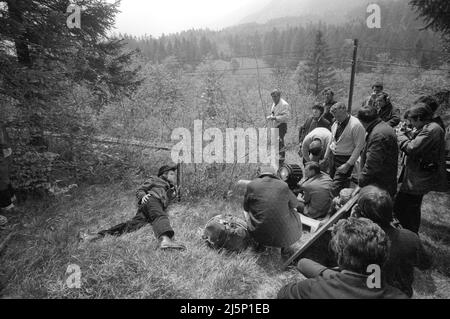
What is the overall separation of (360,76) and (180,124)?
4857 cm

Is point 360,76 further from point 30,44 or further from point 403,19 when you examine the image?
point 30,44

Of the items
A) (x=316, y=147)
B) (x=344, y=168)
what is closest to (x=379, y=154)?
(x=344, y=168)

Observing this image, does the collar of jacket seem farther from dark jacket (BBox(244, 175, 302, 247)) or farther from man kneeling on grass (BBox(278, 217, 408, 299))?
man kneeling on grass (BBox(278, 217, 408, 299))

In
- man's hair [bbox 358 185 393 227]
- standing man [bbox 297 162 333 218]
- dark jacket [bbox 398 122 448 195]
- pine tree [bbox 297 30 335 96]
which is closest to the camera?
man's hair [bbox 358 185 393 227]

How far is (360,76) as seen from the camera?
46.0 m

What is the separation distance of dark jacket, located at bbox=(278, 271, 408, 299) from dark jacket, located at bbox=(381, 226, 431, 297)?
2.29ft

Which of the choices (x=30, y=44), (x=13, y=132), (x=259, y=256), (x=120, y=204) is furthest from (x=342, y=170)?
(x=30, y=44)

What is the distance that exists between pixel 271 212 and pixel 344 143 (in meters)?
1.82

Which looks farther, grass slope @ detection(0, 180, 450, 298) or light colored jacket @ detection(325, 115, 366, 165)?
light colored jacket @ detection(325, 115, 366, 165)

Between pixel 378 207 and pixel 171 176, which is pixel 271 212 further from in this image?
pixel 171 176

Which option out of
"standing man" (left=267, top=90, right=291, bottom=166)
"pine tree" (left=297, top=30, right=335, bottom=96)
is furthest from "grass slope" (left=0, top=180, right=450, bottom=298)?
"pine tree" (left=297, top=30, right=335, bottom=96)

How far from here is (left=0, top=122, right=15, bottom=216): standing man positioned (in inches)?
153

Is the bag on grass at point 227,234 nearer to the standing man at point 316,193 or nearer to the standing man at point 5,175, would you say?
the standing man at point 316,193
